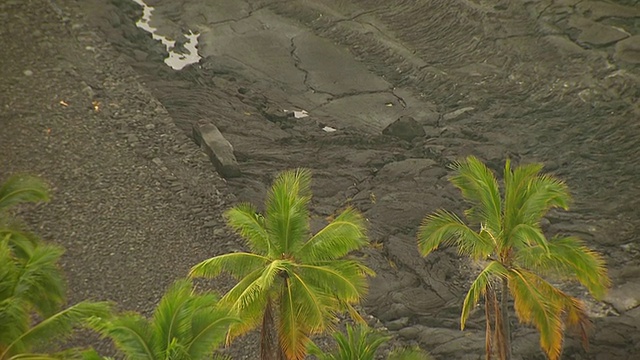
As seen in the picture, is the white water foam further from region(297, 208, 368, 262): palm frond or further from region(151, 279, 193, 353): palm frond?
region(151, 279, 193, 353): palm frond

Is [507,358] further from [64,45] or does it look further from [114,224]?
[64,45]

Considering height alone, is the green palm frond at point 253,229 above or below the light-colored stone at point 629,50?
below

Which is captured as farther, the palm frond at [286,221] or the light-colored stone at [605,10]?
the light-colored stone at [605,10]

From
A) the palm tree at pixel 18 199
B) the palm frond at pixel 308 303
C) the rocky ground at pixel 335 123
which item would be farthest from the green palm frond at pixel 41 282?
the rocky ground at pixel 335 123

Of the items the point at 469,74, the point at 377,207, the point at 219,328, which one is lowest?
the point at 219,328

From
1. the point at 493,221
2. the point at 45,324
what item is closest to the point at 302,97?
the point at 493,221

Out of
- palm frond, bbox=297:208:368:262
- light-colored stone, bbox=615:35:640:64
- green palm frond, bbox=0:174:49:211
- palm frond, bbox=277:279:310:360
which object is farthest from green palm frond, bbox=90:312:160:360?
light-colored stone, bbox=615:35:640:64

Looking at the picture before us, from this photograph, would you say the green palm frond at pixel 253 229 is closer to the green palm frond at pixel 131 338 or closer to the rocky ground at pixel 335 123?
the green palm frond at pixel 131 338

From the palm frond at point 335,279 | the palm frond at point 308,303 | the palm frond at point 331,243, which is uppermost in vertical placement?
the palm frond at point 331,243
